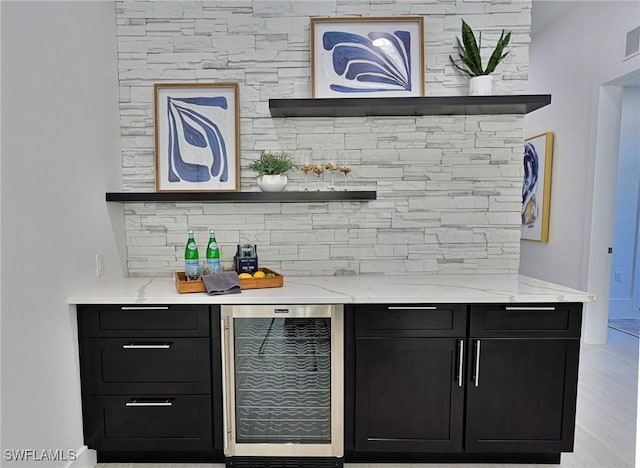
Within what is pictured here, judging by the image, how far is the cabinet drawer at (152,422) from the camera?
1937 millimetres

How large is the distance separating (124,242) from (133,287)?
18.9 inches

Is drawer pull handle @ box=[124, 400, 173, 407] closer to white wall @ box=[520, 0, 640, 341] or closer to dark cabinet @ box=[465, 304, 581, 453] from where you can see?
dark cabinet @ box=[465, 304, 581, 453]

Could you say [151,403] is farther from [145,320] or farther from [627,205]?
[627,205]

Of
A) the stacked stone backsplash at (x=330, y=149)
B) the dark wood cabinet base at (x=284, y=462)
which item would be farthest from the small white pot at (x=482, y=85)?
the dark wood cabinet base at (x=284, y=462)

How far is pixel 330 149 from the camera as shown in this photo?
2449 millimetres

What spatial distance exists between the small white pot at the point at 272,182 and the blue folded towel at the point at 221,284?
1.87ft

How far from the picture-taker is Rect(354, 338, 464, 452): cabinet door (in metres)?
1.90

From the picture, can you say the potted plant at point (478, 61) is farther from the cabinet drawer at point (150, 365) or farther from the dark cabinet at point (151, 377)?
the cabinet drawer at point (150, 365)

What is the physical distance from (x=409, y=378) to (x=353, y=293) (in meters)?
0.50

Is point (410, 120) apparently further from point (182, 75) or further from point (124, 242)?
point (124, 242)

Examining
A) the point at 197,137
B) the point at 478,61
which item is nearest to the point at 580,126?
the point at 478,61

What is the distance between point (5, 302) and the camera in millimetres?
1467

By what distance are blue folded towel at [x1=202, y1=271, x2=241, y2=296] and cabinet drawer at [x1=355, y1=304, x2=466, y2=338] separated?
2.06 feet

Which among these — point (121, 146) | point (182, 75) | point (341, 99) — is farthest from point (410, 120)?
point (121, 146)
